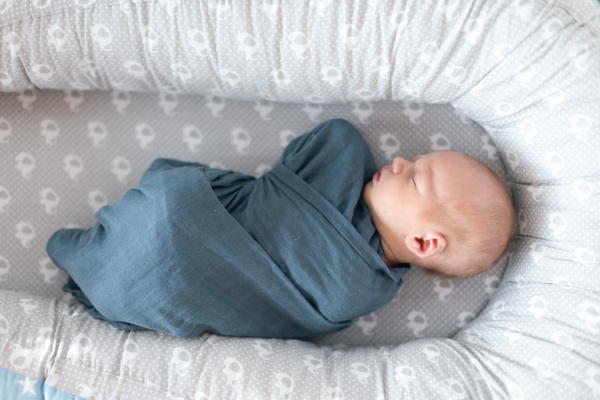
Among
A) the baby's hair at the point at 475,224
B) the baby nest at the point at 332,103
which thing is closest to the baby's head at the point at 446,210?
the baby's hair at the point at 475,224

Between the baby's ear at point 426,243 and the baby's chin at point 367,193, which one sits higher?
the baby's chin at point 367,193

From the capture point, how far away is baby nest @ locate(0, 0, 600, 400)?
103cm

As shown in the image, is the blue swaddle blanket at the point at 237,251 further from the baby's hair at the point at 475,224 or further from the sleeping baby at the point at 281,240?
the baby's hair at the point at 475,224

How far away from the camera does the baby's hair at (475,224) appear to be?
105 centimetres

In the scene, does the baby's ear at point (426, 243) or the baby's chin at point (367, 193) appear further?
the baby's chin at point (367, 193)

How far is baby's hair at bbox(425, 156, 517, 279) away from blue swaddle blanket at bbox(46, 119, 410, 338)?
0.18 metres

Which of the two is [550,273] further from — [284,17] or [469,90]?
[284,17]

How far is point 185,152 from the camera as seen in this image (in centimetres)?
130

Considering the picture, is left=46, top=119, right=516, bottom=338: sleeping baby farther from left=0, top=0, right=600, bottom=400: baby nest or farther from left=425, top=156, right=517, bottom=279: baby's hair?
left=0, top=0, right=600, bottom=400: baby nest

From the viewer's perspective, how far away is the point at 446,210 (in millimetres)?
1058

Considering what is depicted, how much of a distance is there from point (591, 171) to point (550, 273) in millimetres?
Result: 286

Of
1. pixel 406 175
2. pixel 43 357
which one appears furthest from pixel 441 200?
pixel 43 357

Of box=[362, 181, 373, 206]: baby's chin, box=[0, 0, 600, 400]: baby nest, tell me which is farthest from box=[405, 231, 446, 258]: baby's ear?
box=[0, 0, 600, 400]: baby nest

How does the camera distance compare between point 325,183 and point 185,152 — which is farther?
point 185,152
